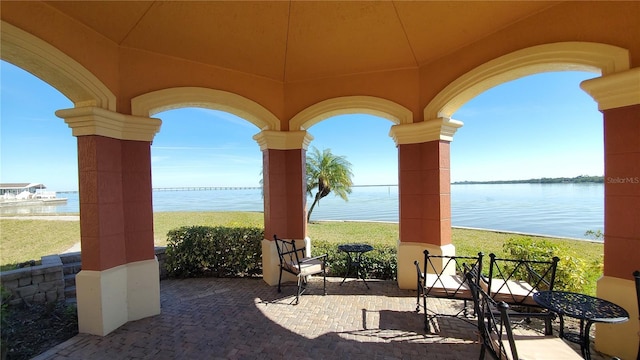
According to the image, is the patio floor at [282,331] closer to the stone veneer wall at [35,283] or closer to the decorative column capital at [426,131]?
the stone veneer wall at [35,283]

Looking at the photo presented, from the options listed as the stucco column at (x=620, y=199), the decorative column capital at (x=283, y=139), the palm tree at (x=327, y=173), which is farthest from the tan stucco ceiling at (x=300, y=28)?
the palm tree at (x=327, y=173)

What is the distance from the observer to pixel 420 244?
4.81 m

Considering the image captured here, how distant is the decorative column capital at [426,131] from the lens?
450 cm

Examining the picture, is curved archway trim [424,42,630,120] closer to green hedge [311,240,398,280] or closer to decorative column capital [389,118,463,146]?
decorative column capital [389,118,463,146]

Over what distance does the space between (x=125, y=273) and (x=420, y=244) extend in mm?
4724

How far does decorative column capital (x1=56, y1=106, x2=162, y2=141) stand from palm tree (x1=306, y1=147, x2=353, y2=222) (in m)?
10.9

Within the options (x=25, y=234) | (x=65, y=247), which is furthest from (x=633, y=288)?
(x=25, y=234)

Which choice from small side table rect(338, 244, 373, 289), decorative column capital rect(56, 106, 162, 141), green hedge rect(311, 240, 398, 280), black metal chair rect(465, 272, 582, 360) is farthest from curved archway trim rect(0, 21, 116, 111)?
black metal chair rect(465, 272, 582, 360)

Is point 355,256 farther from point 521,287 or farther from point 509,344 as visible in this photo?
point 509,344

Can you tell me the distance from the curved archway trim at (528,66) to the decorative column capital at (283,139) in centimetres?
233

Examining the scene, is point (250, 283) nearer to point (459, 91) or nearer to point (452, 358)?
point (452, 358)

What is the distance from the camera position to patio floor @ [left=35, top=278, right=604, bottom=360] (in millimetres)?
3066

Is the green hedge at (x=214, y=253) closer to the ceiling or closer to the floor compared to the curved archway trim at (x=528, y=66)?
closer to the floor

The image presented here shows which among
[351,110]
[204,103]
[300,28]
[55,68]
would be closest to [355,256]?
[351,110]
